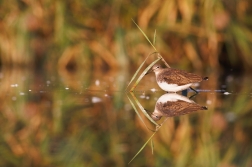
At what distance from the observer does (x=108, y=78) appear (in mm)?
8398

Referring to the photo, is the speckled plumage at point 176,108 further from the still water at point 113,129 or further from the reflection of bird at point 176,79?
the reflection of bird at point 176,79

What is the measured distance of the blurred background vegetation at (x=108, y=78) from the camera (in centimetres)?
354

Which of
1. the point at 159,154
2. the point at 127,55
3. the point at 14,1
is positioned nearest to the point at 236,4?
the point at 127,55

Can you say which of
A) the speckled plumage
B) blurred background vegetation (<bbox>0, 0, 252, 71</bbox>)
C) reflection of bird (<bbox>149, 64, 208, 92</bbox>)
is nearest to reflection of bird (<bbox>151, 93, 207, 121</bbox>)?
the speckled plumage

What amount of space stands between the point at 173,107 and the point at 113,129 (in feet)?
2.92

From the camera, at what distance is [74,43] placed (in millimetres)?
9680

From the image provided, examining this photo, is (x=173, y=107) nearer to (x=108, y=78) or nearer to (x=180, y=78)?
(x=180, y=78)

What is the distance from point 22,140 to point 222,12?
6105 millimetres

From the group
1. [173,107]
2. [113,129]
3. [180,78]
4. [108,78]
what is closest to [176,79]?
[180,78]

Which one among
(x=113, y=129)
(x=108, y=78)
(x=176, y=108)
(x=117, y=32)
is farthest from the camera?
(x=117, y=32)

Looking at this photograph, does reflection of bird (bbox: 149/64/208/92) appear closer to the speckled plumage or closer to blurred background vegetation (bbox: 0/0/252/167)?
blurred background vegetation (bbox: 0/0/252/167)

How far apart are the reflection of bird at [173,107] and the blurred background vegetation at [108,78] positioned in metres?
0.14

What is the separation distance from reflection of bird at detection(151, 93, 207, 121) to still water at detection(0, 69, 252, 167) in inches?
2.5

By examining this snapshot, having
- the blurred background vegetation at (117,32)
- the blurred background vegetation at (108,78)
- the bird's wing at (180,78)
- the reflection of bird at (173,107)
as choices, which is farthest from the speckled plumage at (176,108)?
the blurred background vegetation at (117,32)
